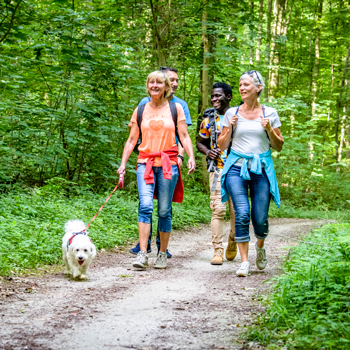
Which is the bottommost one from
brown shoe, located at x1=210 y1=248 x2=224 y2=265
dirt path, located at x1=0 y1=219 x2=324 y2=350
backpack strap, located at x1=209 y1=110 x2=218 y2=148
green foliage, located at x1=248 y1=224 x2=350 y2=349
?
brown shoe, located at x1=210 y1=248 x2=224 y2=265

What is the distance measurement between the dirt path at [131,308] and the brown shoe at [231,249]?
2.09 feet

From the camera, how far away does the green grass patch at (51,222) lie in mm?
5680

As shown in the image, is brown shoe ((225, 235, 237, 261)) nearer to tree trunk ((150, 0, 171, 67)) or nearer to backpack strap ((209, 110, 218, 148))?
backpack strap ((209, 110, 218, 148))

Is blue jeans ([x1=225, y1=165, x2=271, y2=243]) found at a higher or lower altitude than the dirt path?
higher

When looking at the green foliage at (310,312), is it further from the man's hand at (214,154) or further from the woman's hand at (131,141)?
the woman's hand at (131,141)

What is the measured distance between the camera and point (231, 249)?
6.53m

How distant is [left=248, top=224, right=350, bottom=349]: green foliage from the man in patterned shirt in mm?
2385

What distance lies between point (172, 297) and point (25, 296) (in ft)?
4.77

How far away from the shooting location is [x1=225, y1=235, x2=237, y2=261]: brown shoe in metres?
6.46

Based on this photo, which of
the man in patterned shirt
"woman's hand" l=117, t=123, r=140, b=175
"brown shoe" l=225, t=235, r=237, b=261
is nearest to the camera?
"woman's hand" l=117, t=123, r=140, b=175

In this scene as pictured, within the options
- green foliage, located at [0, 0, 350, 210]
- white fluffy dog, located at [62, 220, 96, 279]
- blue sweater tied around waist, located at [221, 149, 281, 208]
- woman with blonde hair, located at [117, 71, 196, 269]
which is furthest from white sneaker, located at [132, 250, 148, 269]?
green foliage, located at [0, 0, 350, 210]

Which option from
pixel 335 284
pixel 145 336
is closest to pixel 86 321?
pixel 145 336

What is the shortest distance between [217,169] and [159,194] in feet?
3.53

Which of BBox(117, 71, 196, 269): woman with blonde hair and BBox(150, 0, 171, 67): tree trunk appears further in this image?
BBox(150, 0, 171, 67): tree trunk
